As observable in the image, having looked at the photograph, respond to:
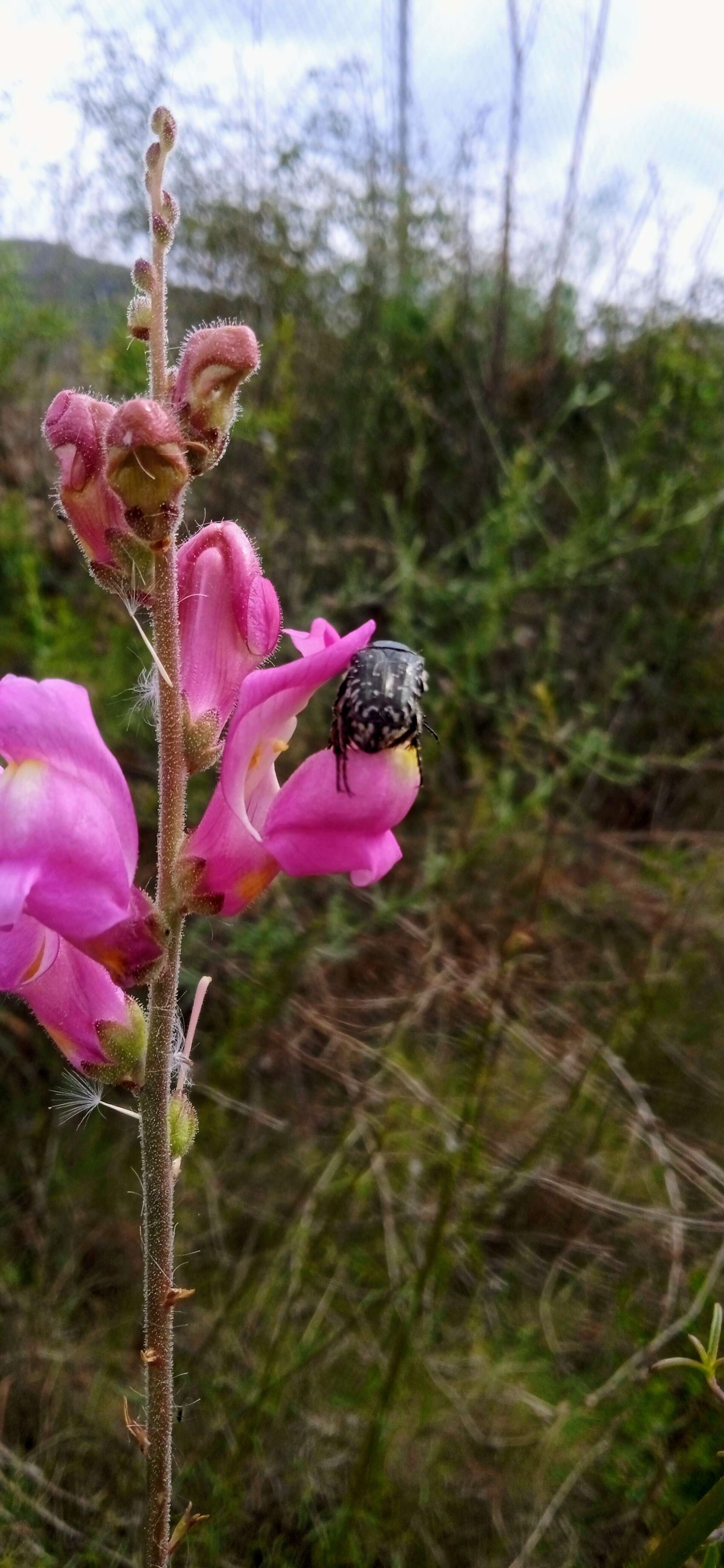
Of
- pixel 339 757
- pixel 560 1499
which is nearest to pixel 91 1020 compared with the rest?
pixel 339 757

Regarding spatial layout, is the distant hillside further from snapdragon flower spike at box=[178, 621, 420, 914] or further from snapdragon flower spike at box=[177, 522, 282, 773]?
snapdragon flower spike at box=[178, 621, 420, 914]

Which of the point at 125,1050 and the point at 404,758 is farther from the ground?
the point at 404,758

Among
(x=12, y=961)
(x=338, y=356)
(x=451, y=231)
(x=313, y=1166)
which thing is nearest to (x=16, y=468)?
(x=338, y=356)

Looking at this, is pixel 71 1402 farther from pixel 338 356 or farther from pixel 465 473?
pixel 338 356

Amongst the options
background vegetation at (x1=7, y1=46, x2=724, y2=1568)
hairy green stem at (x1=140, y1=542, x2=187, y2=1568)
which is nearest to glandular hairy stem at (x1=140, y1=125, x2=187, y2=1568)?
hairy green stem at (x1=140, y1=542, x2=187, y2=1568)

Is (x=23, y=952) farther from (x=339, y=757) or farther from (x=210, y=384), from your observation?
(x=210, y=384)

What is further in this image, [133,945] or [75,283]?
[75,283]

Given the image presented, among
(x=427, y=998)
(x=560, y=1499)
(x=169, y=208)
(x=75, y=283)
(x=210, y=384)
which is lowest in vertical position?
(x=560, y=1499)
